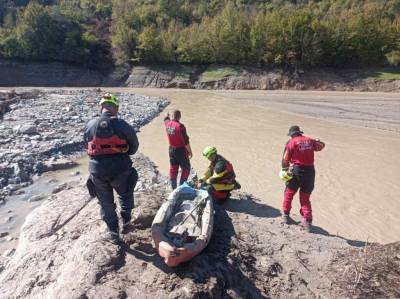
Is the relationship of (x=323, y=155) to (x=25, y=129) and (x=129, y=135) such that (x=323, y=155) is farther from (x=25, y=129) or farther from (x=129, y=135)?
(x=25, y=129)

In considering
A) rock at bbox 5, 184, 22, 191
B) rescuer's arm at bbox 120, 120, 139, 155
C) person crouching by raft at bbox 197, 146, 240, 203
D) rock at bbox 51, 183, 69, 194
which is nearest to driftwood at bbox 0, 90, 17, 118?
rock at bbox 5, 184, 22, 191

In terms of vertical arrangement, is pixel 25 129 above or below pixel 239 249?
below

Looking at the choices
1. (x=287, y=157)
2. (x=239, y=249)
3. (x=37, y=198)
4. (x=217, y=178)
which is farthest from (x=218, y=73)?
(x=239, y=249)

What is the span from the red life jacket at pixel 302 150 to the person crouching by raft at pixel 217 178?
1296 mm

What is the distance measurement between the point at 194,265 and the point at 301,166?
308 cm

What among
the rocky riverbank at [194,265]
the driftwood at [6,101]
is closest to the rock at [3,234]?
the rocky riverbank at [194,265]

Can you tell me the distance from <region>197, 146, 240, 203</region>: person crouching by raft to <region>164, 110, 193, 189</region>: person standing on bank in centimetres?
58

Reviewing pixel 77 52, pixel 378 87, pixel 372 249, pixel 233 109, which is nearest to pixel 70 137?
pixel 372 249

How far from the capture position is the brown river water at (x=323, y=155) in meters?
8.29

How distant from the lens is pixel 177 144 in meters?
7.80

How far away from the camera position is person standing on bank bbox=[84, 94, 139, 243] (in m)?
4.72

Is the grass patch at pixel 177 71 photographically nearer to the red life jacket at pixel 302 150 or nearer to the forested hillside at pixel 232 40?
the forested hillside at pixel 232 40

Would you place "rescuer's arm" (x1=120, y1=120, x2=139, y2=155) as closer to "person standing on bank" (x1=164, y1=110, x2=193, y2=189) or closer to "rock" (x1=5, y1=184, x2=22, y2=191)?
"person standing on bank" (x1=164, y1=110, x2=193, y2=189)

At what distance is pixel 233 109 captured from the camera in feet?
83.5
